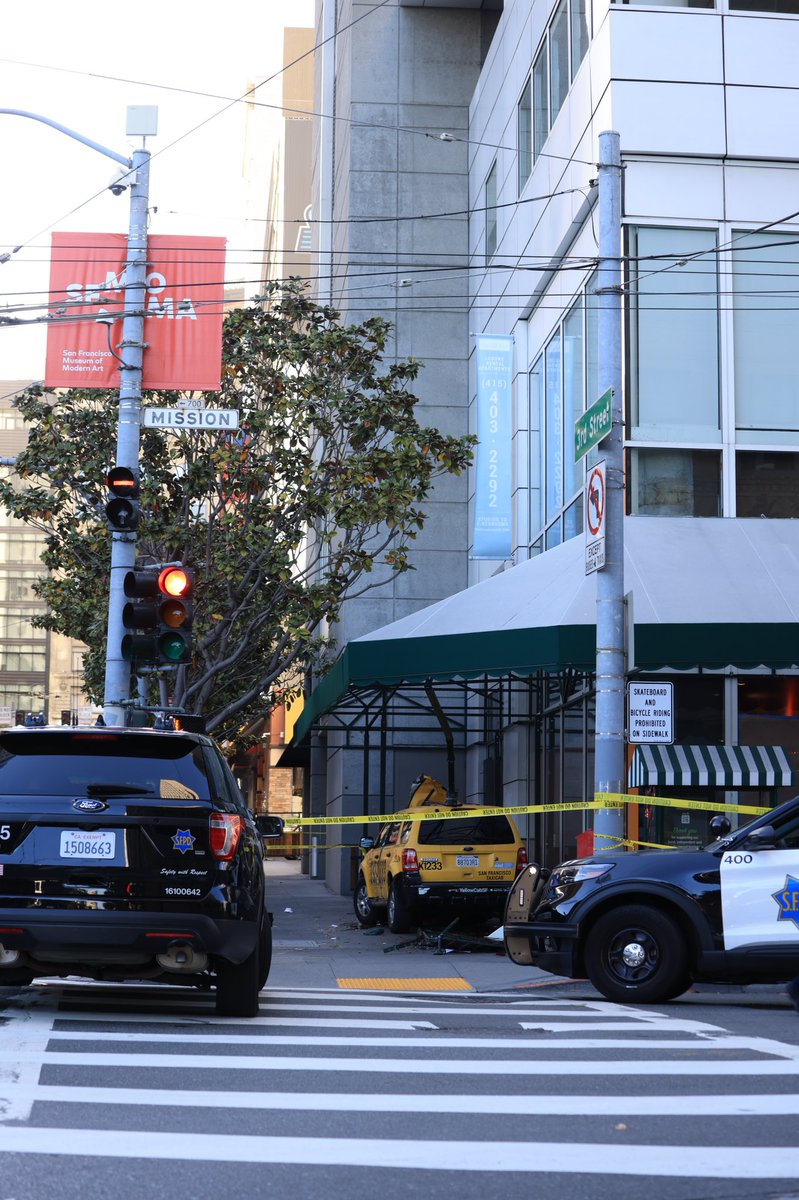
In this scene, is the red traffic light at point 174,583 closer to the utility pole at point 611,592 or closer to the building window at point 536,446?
the utility pole at point 611,592

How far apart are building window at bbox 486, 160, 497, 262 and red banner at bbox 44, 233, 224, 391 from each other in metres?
13.4

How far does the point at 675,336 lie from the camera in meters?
20.0

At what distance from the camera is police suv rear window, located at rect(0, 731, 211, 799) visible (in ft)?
29.5

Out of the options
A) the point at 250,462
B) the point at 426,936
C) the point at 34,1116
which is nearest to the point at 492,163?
the point at 250,462

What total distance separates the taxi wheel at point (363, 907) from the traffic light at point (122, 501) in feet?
26.3

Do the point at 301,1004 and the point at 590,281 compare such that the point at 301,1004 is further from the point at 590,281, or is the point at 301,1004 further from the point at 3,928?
the point at 590,281

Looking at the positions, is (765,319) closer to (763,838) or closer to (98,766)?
(763,838)

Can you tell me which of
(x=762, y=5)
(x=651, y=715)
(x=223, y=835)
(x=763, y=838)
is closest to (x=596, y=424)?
(x=651, y=715)

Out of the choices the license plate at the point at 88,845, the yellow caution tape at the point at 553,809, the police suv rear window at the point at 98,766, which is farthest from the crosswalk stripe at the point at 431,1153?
the yellow caution tape at the point at 553,809

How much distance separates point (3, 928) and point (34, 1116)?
8.68ft

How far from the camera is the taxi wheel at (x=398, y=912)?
19.4 meters

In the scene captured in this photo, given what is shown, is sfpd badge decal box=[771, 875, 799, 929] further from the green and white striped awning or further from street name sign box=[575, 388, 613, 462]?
the green and white striped awning

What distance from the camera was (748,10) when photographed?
2036cm

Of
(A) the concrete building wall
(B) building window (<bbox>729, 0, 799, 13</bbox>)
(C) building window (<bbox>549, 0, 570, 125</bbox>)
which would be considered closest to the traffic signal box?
(B) building window (<bbox>729, 0, 799, 13</bbox>)
